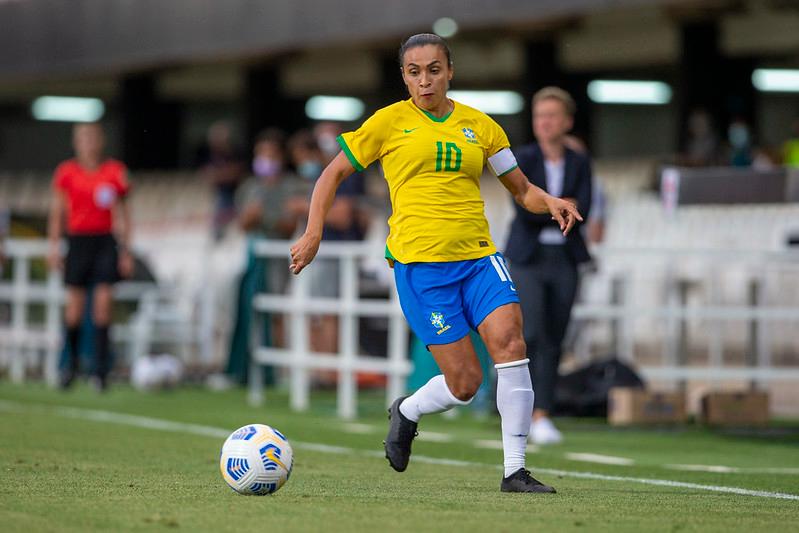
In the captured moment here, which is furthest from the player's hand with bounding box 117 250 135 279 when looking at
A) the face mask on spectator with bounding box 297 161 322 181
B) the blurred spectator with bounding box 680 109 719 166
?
the blurred spectator with bounding box 680 109 719 166

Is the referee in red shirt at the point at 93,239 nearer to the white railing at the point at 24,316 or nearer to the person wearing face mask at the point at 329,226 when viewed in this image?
the person wearing face mask at the point at 329,226

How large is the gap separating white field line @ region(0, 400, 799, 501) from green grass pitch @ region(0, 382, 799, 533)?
0.01 meters

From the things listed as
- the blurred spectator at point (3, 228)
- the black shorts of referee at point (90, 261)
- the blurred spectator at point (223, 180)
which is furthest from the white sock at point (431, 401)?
the blurred spectator at point (223, 180)

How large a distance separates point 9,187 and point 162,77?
14.8 feet

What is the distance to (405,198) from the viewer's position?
7.37m

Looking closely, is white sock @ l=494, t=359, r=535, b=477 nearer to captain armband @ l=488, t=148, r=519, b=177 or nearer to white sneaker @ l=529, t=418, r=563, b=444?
captain armband @ l=488, t=148, r=519, b=177

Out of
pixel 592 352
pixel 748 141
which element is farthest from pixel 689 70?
pixel 592 352

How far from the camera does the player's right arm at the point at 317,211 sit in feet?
22.8

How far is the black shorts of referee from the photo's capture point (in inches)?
580

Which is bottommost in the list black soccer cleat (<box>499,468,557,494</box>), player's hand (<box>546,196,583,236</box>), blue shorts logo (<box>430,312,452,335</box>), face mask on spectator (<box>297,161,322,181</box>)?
black soccer cleat (<box>499,468,557,494</box>)

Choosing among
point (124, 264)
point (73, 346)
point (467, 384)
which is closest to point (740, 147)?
point (124, 264)

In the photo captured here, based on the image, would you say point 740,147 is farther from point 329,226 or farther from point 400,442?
point 400,442

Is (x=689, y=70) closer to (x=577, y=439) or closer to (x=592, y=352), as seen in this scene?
(x=592, y=352)

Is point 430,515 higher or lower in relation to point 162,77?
lower
